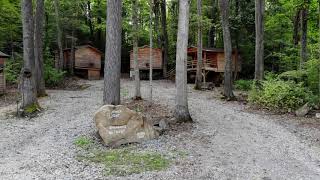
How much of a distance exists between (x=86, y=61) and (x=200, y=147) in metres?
26.2

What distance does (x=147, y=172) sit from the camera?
24.8 feet

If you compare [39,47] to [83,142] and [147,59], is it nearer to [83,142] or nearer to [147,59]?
[83,142]

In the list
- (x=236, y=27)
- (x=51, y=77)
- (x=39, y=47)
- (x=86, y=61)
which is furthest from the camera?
(x=86, y=61)

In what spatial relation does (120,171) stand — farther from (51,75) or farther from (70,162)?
(51,75)

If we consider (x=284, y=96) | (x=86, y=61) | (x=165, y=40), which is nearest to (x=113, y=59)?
(x=284, y=96)

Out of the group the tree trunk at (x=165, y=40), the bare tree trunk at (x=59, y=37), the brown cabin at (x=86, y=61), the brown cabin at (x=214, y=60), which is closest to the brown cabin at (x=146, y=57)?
the tree trunk at (x=165, y=40)

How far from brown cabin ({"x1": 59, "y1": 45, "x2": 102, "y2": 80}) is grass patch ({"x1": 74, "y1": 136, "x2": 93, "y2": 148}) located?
23943mm

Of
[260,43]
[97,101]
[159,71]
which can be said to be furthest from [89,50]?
[260,43]

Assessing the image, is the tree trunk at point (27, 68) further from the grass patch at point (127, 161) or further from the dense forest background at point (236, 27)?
the dense forest background at point (236, 27)

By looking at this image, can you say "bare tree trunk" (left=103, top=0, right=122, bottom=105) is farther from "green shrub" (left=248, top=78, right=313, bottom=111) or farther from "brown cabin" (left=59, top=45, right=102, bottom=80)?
"brown cabin" (left=59, top=45, right=102, bottom=80)

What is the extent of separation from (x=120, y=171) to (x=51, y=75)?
19.5 m

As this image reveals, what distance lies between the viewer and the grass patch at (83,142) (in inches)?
378

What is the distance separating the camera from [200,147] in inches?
373

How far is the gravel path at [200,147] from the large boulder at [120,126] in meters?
0.41
